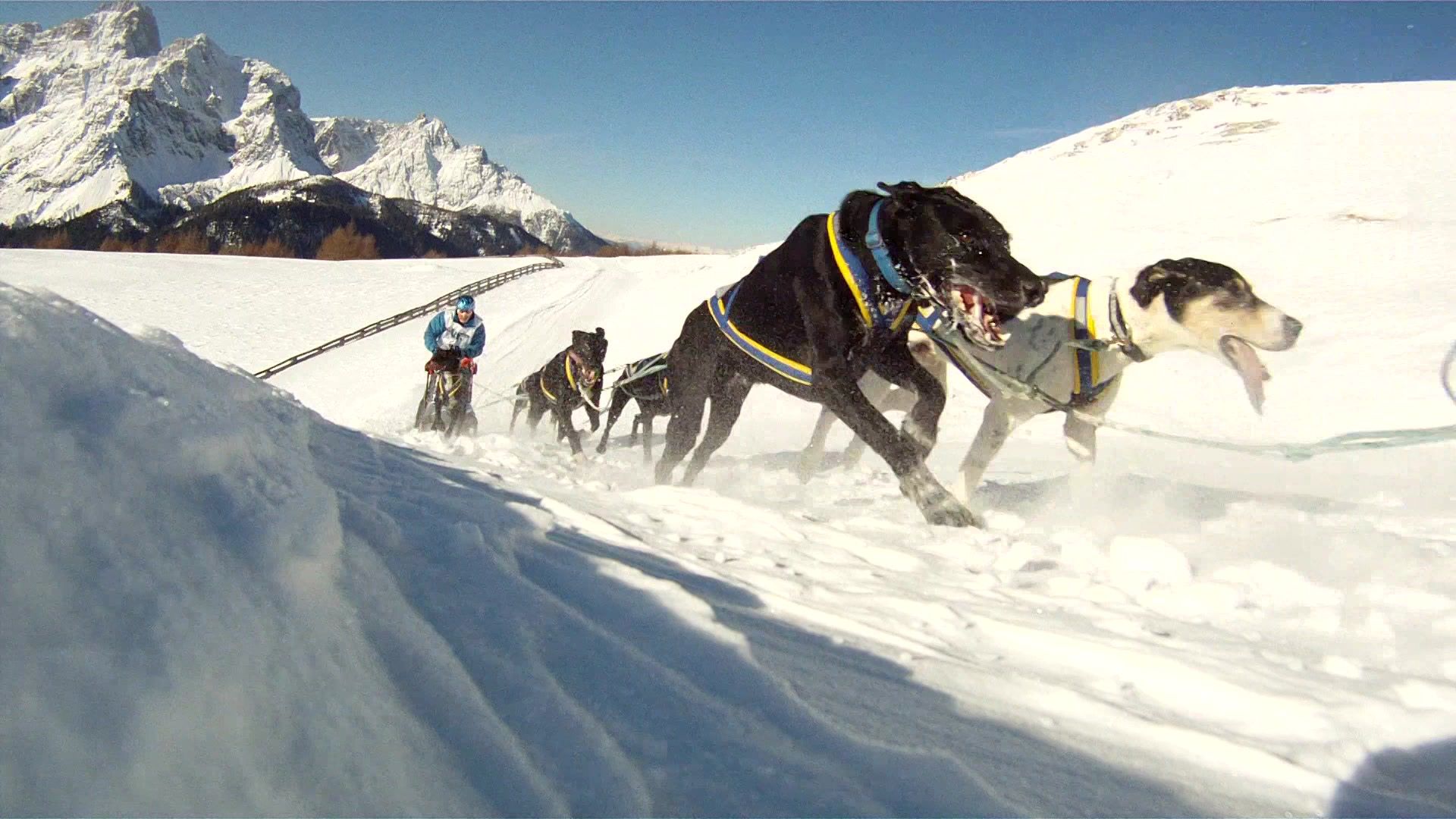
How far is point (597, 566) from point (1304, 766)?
1.44 m

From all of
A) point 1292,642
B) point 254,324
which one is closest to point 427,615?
point 1292,642

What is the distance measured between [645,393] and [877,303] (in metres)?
4.36

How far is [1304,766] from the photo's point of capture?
1351 mm

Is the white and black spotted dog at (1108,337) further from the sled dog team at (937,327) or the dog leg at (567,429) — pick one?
the dog leg at (567,429)

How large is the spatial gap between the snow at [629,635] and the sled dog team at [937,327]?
51cm

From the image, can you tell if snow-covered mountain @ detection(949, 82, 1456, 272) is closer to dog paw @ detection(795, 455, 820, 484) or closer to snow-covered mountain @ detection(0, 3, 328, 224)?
dog paw @ detection(795, 455, 820, 484)

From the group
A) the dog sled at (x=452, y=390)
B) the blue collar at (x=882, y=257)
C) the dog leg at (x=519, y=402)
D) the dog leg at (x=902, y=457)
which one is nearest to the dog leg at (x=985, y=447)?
the dog leg at (x=902, y=457)

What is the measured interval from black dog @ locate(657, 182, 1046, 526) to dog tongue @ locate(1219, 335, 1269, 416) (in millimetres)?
997

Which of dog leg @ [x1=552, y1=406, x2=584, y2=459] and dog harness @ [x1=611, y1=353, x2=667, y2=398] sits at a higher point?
dog harness @ [x1=611, y1=353, x2=667, y2=398]

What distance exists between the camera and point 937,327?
4102 mm

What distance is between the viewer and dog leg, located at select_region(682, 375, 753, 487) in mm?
4789

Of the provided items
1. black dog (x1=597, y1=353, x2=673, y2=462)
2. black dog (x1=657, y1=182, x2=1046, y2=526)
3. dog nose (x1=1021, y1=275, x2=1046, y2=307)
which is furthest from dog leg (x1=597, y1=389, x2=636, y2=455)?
dog nose (x1=1021, y1=275, x2=1046, y2=307)

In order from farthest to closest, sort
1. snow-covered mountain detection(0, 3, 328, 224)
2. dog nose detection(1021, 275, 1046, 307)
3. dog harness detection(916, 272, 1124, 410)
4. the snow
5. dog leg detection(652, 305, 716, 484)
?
snow-covered mountain detection(0, 3, 328, 224) < dog leg detection(652, 305, 716, 484) < dog harness detection(916, 272, 1124, 410) < dog nose detection(1021, 275, 1046, 307) < the snow

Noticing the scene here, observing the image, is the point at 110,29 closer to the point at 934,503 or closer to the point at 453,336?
the point at 453,336
